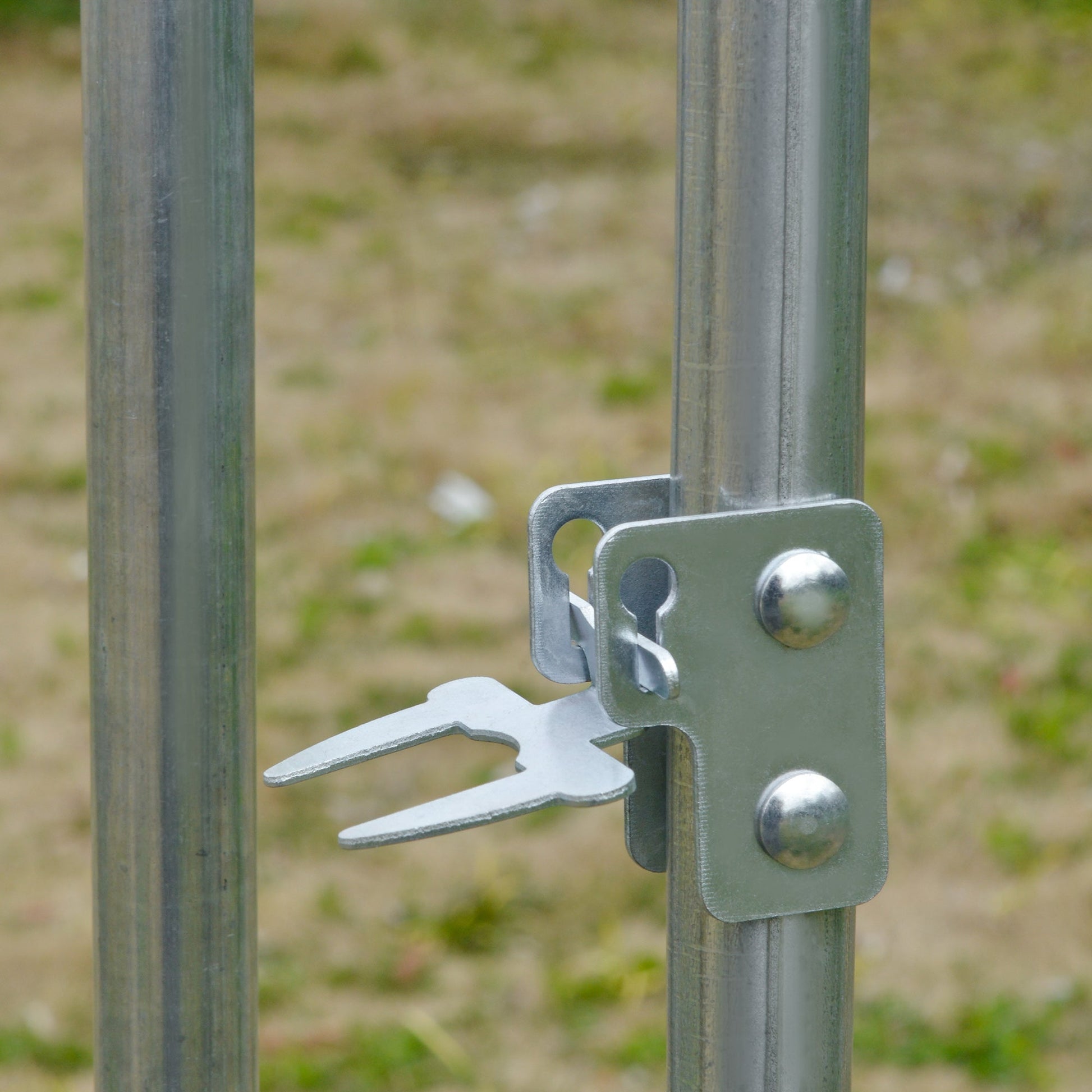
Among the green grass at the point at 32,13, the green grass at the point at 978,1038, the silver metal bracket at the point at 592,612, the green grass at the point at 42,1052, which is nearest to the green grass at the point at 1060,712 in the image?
the green grass at the point at 978,1038

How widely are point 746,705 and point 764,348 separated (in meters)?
0.07

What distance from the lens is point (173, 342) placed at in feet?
1.01

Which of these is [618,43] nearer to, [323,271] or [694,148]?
[323,271]

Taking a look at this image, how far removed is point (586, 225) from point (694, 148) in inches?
117

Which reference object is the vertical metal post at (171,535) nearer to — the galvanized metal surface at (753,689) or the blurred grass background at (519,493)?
the galvanized metal surface at (753,689)

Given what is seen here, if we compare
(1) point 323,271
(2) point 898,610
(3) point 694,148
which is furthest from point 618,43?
(3) point 694,148

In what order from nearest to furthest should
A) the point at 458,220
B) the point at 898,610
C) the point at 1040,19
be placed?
the point at 898,610 < the point at 458,220 < the point at 1040,19

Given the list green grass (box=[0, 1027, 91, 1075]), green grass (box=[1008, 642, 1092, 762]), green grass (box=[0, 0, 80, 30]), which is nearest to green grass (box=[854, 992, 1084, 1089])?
green grass (box=[1008, 642, 1092, 762])

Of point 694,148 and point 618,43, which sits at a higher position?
point 618,43

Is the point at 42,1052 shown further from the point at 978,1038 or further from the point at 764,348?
the point at 764,348

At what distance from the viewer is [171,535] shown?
0.31 meters

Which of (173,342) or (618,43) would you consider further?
(618,43)

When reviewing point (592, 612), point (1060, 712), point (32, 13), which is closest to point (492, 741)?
point (592, 612)

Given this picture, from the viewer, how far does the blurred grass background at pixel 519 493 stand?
141 cm
